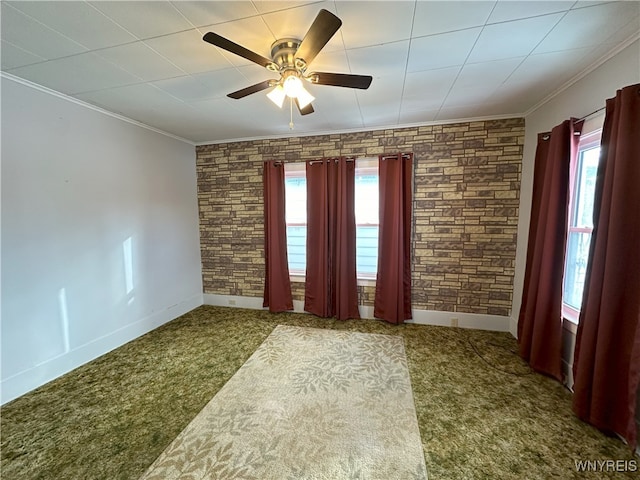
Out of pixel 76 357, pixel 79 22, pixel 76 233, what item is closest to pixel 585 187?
pixel 79 22

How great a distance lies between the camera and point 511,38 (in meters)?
1.51

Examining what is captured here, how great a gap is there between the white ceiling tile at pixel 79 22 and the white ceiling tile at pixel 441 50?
1.81m

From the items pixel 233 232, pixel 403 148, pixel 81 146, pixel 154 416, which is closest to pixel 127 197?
pixel 81 146

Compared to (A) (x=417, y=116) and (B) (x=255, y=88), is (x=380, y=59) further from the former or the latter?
(A) (x=417, y=116)

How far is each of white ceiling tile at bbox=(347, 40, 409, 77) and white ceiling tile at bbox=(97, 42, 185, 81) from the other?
1.32 meters

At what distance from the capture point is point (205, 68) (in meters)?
1.81

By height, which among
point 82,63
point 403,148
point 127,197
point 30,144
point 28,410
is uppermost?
point 82,63

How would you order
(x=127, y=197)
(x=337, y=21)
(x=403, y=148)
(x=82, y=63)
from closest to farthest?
1. (x=337, y=21)
2. (x=82, y=63)
3. (x=127, y=197)
4. (x=403, y=148)

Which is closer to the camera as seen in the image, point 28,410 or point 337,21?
point 337,21

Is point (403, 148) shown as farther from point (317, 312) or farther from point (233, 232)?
point (233, 232)

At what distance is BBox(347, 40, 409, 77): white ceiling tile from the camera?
161 centimetres

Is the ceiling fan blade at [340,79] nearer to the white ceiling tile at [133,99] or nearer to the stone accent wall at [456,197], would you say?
the white ceiling tile at [133,99]

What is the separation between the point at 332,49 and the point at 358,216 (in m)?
2.03

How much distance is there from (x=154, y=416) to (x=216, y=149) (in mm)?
3334
